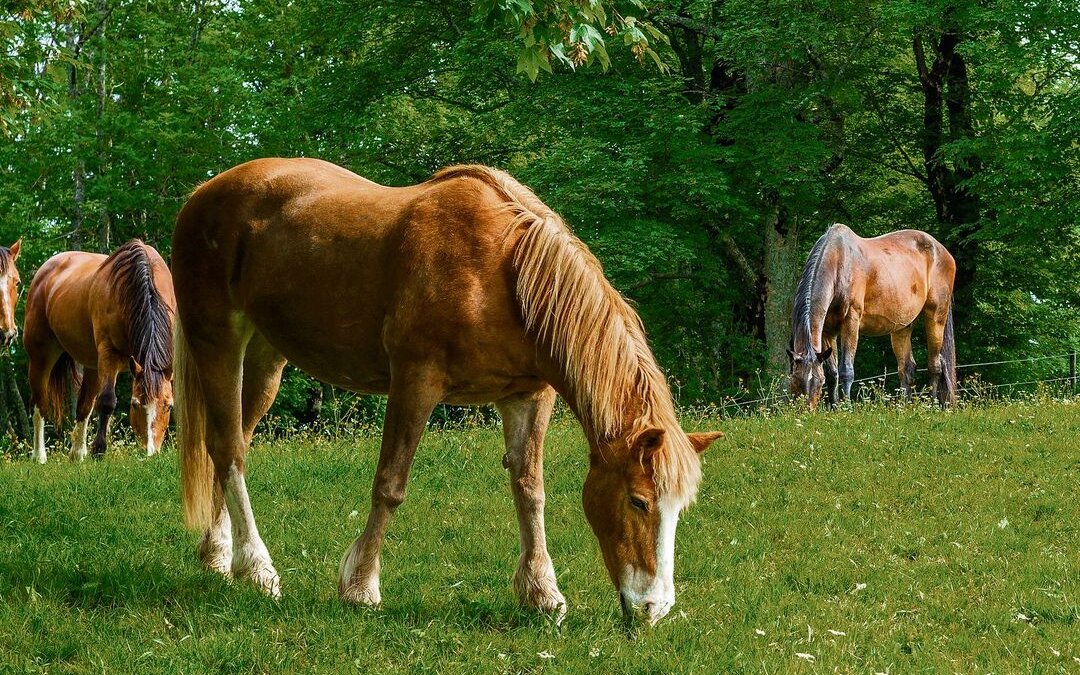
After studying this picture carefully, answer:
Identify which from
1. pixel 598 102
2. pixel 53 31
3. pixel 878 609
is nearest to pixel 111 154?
pixel 53 31

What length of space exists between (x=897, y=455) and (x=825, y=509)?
1.68 meters

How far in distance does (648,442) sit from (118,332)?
27.5 ft

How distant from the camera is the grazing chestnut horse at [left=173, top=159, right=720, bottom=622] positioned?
5.07 meters

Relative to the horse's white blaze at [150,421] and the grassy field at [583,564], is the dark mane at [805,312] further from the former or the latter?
the horse's white blaze at [150,421]

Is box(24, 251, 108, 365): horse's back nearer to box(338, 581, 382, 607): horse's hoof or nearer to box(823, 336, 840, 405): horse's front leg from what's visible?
box(338, 581, 382, 607): horse's hoof

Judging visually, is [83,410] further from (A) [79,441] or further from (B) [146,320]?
(B) [146,320]

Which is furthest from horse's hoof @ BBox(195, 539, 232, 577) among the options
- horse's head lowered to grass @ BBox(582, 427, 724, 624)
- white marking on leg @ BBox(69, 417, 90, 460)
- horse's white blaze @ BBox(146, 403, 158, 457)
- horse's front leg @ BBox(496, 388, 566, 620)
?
white marking on leg @ BBox(69, 417, 90, 460)

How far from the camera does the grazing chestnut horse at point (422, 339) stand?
16.6 feet

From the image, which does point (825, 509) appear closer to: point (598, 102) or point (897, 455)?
point (897, 455)

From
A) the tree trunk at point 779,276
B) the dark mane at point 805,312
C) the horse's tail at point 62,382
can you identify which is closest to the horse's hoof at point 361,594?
the dark mane at point 805,312

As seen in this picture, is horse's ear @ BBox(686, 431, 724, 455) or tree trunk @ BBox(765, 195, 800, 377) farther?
tree trunk @ BBox(765, 195, 800, 377)

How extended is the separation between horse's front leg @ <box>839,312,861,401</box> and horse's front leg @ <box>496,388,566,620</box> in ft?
28.4

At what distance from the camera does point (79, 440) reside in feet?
39.7

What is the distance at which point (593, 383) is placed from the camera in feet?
16.9
